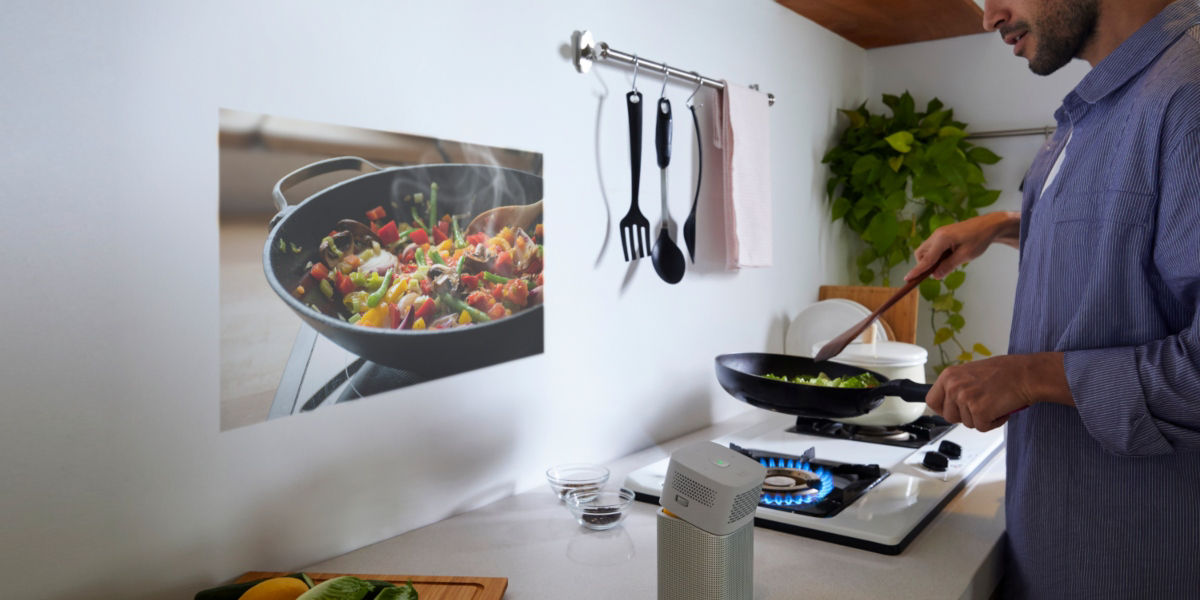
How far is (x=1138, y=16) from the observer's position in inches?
35.3

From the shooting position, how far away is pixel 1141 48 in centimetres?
86

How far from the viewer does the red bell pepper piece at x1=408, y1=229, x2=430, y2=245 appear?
3.45ft

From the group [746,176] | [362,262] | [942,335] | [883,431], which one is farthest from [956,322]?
[362,262]

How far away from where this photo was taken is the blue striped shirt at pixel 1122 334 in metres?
0.80

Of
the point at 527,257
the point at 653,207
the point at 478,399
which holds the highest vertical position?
the point at 653,207

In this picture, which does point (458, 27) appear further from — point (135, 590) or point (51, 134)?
point (135, 590)

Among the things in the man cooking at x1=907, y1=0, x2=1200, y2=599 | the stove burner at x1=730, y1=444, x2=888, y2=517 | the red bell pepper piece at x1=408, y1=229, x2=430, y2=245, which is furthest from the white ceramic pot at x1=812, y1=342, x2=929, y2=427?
the red bell pepper piece at x1=408, y1=229, x2=430, y2=245

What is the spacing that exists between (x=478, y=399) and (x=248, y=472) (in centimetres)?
35

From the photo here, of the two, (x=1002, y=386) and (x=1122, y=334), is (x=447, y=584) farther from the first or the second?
(x=1122, y=334)

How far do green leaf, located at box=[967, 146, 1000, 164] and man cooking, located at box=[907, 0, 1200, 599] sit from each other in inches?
46.0

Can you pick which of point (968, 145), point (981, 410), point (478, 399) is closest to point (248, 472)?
point (478, 399)

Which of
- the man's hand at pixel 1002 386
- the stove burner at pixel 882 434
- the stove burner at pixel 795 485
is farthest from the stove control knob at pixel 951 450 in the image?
the man's hand at pixel 1002 386

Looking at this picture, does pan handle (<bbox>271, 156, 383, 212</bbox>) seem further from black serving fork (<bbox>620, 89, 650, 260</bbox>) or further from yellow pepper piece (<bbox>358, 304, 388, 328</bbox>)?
black serving fork (<bbox>620, 89, 650, 260</bbox>)

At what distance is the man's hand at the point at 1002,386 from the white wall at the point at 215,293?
2.03ft
